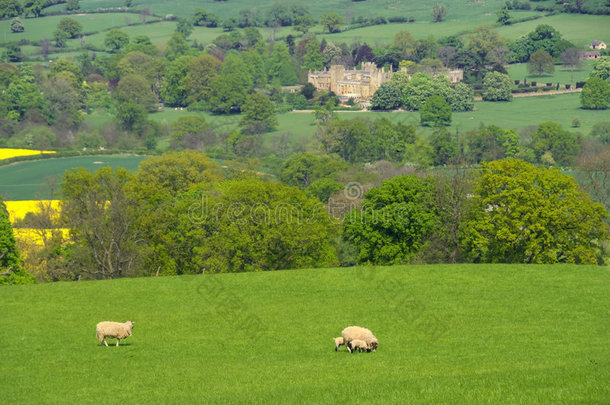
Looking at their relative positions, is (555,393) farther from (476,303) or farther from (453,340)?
(476,303)

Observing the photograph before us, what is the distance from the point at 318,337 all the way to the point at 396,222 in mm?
34493

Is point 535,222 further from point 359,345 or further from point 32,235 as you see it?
point 32,235

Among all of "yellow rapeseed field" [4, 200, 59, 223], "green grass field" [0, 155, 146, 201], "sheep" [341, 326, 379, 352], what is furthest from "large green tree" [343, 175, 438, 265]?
"green grass field" [0, 155, 146, 201]

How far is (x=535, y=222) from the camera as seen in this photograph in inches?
2598

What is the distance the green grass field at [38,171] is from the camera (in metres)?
144

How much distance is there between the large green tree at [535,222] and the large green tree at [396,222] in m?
5.13

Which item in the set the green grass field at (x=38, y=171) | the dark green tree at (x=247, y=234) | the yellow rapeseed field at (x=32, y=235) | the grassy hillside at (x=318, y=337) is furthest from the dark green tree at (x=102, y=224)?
the green grass field at (x=38, y=171)

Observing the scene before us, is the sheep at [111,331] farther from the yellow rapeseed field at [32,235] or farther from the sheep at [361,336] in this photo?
the yellow rapeseed field at [32,235]

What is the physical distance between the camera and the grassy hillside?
102ft

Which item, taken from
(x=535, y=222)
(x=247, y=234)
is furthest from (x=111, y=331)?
(x=535, y=222)

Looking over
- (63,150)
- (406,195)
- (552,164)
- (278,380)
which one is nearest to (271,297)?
(278,380)

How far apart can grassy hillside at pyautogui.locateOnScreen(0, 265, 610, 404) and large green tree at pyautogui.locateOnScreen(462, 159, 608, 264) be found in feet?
36.3

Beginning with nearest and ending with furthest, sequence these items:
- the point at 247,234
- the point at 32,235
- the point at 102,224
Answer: the point at 102,224, the point at 247,234, the point at 32,235

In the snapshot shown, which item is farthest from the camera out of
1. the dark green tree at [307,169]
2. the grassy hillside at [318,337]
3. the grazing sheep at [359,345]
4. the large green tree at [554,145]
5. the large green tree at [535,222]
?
the large green tree at [554,145]
